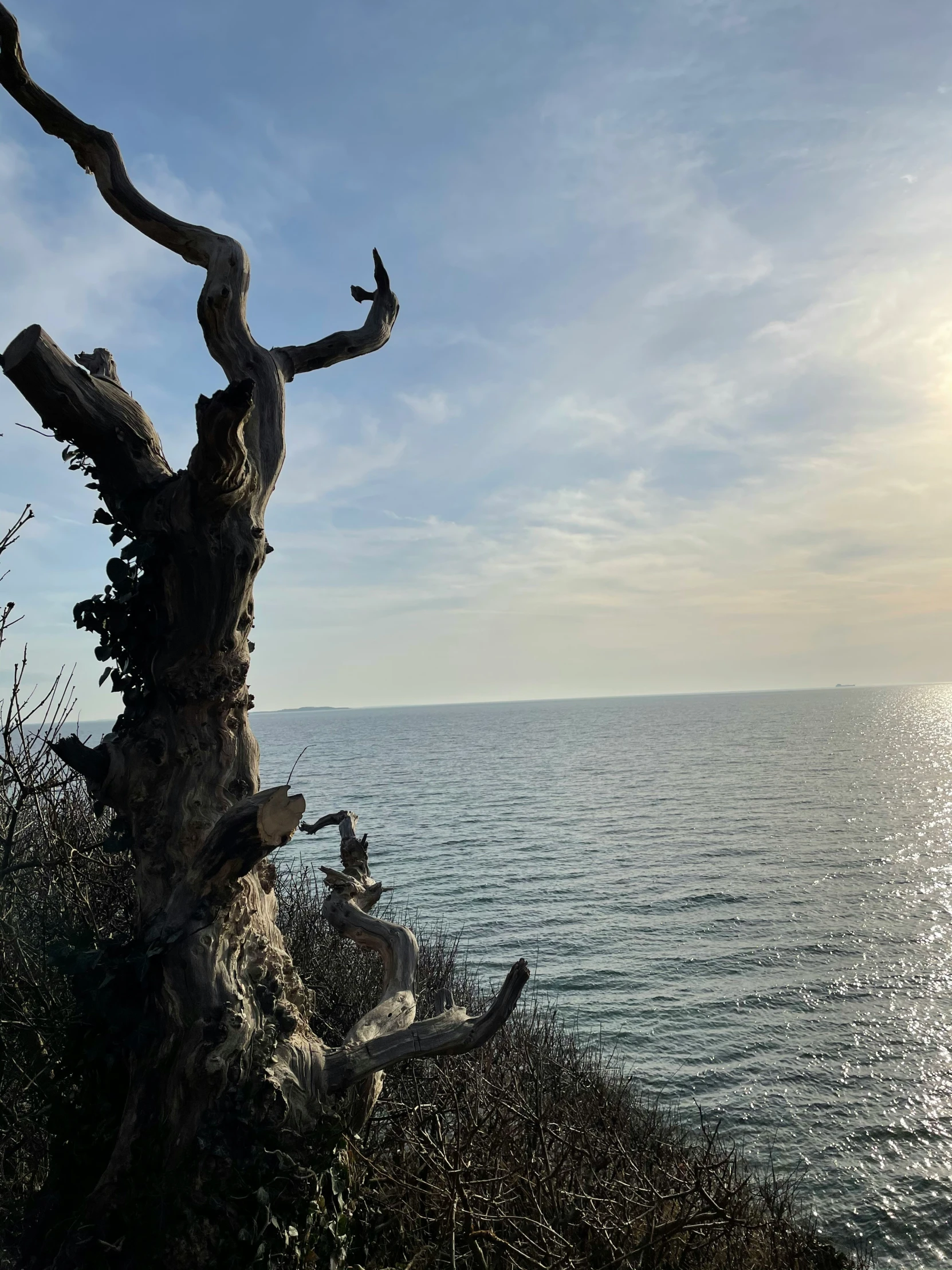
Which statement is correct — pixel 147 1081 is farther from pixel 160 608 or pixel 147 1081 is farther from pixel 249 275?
pixel 249 275

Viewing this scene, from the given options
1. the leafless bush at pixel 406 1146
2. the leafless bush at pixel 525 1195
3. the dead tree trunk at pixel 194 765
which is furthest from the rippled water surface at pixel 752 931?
the dead tree trunk at pixel 194 765

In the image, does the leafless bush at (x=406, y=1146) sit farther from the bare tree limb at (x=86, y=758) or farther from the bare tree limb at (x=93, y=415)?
the bare tree limb at (x=93, y=415)

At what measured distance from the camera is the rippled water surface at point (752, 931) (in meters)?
13.2

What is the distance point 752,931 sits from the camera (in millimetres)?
23500

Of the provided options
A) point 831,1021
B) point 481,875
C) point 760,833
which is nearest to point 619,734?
point 760,833

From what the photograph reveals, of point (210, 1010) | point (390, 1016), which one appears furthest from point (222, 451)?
point (390, 1016)

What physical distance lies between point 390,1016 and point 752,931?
804 inches

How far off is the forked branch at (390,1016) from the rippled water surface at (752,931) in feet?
28.2

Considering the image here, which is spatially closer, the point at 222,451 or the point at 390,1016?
the point at 222,451

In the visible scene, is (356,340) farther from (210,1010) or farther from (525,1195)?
(525,1195)

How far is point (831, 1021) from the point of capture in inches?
690

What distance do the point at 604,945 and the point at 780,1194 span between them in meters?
10.9

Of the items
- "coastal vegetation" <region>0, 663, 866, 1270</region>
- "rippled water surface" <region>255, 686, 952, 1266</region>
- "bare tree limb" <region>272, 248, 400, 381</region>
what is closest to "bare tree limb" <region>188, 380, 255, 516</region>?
"bare tree limb" <region>272, 248, 400, 381</region>

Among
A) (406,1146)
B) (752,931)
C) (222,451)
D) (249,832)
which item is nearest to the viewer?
(249,832)
